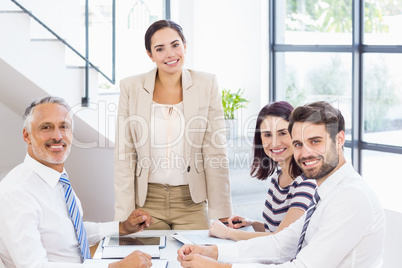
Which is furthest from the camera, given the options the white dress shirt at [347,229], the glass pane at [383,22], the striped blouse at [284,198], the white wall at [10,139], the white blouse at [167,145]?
the white wall at [10,139]

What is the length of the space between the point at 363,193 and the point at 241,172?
10.1ft

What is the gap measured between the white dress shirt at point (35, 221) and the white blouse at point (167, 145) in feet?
2.44

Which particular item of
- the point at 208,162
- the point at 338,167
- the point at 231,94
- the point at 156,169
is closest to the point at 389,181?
the point at 231,94

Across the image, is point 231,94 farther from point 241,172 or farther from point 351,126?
point 351,126

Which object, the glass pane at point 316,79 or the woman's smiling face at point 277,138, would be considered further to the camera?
the glass pane at point 316,79

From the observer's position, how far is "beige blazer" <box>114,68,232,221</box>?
287 centimetres

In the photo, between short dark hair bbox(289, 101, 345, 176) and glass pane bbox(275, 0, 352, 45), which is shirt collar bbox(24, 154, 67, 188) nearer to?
short dark hair bbox(289, 101, 345, 176)

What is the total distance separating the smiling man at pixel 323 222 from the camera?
1.79 metres

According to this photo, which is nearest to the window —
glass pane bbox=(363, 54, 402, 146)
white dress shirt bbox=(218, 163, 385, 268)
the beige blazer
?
glass pane bbox=(363, 54, 402, 146)

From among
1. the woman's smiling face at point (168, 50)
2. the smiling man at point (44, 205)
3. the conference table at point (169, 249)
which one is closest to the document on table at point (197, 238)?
the conference table at point (169, 249)

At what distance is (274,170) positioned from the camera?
2.73 metres

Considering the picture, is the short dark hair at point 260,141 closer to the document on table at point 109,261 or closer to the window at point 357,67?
the document on table at point 109,261

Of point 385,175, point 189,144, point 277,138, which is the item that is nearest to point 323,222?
point 277,138

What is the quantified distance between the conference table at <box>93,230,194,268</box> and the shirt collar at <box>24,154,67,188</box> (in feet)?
1.09
